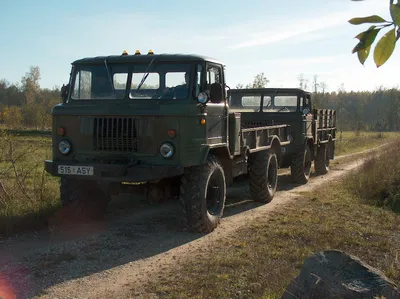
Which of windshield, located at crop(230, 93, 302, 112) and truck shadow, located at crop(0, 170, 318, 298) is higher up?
windshield, located at crop(230, 93, 302, 112)

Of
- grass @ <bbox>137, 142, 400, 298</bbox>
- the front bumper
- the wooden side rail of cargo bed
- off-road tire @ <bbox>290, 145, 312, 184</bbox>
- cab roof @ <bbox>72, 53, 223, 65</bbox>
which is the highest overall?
cab roof @ <bbox>72, 53, 223, 65</bbox>

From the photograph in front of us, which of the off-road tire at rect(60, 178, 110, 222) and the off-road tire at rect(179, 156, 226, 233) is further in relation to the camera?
the off-road tire at rect(60, 178, 110, 222)

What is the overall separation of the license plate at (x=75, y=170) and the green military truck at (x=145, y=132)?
0.01m

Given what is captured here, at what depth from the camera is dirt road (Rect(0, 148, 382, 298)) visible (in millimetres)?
4566

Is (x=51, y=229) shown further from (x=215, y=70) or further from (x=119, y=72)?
(x=215, y=70)

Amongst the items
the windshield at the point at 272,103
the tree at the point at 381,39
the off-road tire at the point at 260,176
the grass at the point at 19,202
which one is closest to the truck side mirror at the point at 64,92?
the grass at the point at 19,202

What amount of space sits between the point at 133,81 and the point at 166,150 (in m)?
1.22

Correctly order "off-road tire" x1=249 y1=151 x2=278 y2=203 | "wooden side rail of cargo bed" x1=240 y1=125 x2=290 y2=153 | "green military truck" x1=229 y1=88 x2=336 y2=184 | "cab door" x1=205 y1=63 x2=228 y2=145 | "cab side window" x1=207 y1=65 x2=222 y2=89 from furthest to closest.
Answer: "green military truck" x1=229 y1=88 x2=336 y2=184, "off-road tire" x1=249 y1=151 x2=278 y2=203, "wooden side rail of cargo bed" x1=240 y1=125 x2=290 y2=153, "cab side window" x1=207 y1=65 x2=222 y2=89, "cab door" x1=205 y1=63 x2=228 y2=145

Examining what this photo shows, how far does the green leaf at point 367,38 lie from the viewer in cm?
148

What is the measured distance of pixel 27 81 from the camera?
60.2 m

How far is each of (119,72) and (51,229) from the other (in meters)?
2.38

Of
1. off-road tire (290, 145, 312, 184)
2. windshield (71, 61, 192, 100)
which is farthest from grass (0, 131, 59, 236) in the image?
off-road tire (290, 145, 312, 184)

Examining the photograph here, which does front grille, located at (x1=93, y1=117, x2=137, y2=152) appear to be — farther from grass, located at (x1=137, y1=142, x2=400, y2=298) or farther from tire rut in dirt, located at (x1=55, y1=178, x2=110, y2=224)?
grass, located at (x1=137, y1=142, x2=400, y2=298)

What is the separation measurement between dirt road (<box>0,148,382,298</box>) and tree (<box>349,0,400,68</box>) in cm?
351
